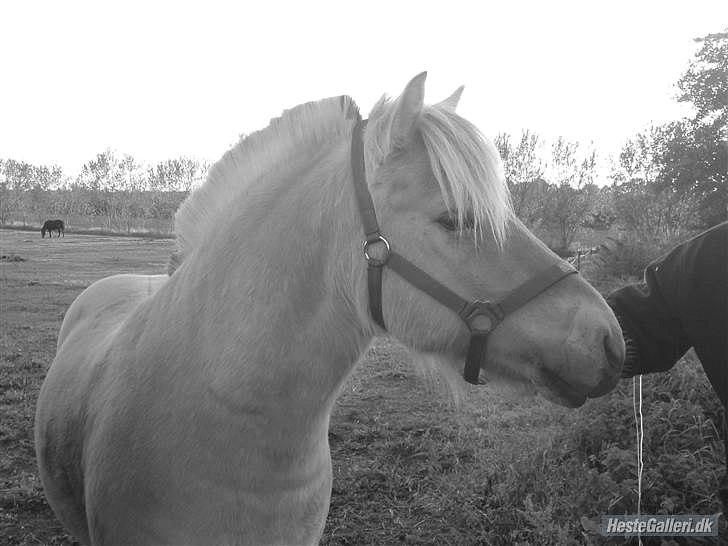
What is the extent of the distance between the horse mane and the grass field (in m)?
0.75

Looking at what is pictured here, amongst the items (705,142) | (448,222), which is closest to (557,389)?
(448,222)

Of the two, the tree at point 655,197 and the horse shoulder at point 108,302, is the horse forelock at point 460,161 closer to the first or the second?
the horse shoulder at point 108,302

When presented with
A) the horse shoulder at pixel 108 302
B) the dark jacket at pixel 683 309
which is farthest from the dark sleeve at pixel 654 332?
the horse shoulder at pixel 108 302

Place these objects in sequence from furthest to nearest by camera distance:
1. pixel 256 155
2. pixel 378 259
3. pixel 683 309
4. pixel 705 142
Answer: pixel 705 142, pixel 256 155, pixel 683 309, pixel 378 259

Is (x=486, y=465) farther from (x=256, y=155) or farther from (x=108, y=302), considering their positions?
(x=256, y=155)

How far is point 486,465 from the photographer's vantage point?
4.39m

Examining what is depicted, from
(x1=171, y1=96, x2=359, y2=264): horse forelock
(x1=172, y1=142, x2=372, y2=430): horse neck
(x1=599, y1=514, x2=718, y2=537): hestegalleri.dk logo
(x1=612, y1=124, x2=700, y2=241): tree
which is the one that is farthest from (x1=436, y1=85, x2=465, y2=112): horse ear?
(x1=612, y1=124, x2=700, y2=241): tree

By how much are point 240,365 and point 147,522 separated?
2.32 ft

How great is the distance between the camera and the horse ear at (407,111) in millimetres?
1626

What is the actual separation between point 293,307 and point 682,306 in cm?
153

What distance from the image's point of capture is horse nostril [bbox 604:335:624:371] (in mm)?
1530

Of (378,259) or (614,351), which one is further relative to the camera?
(378,259)

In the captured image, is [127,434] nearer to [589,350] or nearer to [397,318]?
[397,318]

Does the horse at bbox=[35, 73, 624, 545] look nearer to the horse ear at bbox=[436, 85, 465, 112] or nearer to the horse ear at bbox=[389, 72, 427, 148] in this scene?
the horse ear at bbox=[389, 72, 427, 148]
